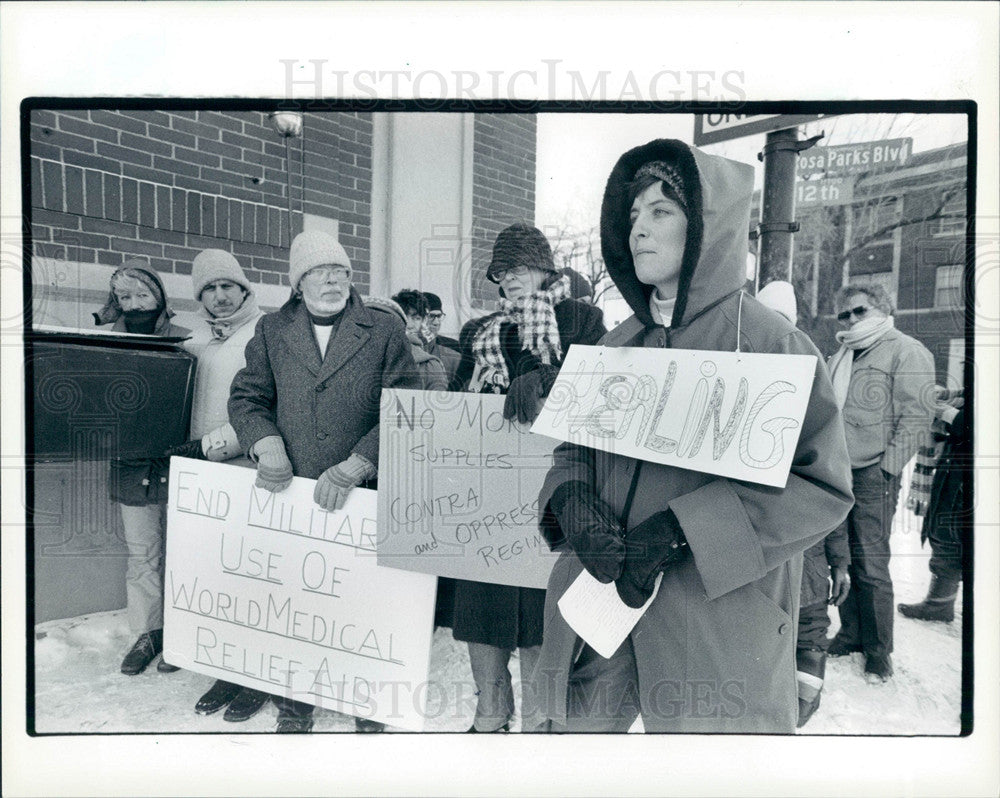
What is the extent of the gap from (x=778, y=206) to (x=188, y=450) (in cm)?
206

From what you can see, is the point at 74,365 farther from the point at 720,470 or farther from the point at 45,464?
the point at 720,470

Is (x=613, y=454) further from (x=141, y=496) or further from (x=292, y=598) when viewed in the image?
(x=141, y=496)

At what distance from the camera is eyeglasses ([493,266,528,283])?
231 centimetres

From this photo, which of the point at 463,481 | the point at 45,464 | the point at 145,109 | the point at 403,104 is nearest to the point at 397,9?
the point at 403,104

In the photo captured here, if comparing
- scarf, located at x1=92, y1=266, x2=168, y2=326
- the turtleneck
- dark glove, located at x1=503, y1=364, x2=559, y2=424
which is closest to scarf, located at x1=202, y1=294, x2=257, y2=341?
scarf, located at x1=92, y1=266, x2=168, y2=326

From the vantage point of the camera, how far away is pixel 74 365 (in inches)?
92.4

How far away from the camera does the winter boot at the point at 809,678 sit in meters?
2.37

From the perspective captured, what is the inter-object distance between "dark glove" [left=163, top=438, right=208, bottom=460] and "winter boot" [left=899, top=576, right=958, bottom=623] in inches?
91.9

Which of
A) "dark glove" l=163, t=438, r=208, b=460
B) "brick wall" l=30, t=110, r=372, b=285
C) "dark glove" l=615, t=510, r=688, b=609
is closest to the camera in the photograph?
"dark glove" l=615, t=510, r=688, b=609

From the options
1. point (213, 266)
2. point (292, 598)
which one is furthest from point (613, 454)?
point (213, 266)

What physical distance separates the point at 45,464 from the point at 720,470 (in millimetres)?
2130

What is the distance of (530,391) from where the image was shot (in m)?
2.31

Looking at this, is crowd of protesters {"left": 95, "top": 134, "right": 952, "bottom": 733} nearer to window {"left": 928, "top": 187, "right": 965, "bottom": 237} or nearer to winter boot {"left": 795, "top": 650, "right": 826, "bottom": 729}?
winter boot {"left": 795, "top": 650, "right": 826, "bottom": 729}

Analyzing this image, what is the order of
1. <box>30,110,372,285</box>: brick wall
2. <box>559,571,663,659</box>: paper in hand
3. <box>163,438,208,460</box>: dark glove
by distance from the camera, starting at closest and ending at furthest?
<box>559,571,663,659</box>: paper in hand < <box>30,110,372,285</box>: brick wall < <box>163,438,208,460</box>: dark glove
